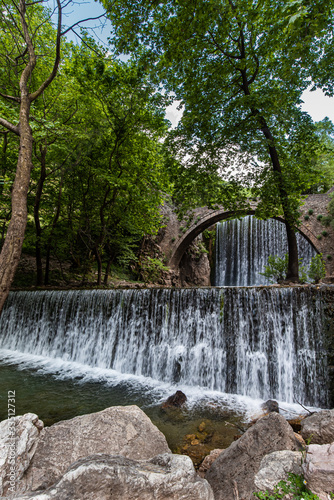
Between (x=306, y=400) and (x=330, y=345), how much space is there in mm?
1001

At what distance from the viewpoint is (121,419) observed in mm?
2361

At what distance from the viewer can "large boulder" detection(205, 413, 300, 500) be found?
6.09 feet

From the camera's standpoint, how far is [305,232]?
13.9m

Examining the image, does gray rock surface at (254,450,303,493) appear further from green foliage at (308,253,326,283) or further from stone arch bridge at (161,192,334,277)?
stone arch bridge at (161,192,334,277)

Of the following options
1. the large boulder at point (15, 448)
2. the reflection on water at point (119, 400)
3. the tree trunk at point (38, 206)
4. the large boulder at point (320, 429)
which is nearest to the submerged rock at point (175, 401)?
the reflection on water at point (119, 400)

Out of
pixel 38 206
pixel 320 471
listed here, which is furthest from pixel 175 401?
pixel 38 206

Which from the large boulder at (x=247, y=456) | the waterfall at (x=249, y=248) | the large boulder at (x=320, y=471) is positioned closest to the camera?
the large boulder at (x=320, y=471)

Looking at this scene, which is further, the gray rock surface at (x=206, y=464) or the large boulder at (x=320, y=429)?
the gray rock surface at (x=206, y=464)

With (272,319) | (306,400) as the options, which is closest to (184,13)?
(272,319)

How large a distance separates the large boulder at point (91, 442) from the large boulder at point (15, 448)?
58 mm

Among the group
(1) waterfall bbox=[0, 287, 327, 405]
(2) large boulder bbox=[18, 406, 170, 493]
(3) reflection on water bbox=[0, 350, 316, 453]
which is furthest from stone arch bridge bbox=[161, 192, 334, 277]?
(2) large boulder bbox=[18, 406, 170, 493]

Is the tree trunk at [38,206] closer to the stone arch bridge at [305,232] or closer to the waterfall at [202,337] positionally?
the waterfall at [202,337]

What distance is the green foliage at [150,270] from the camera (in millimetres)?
15586

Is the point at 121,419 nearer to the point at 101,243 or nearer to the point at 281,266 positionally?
the point at 281,266
